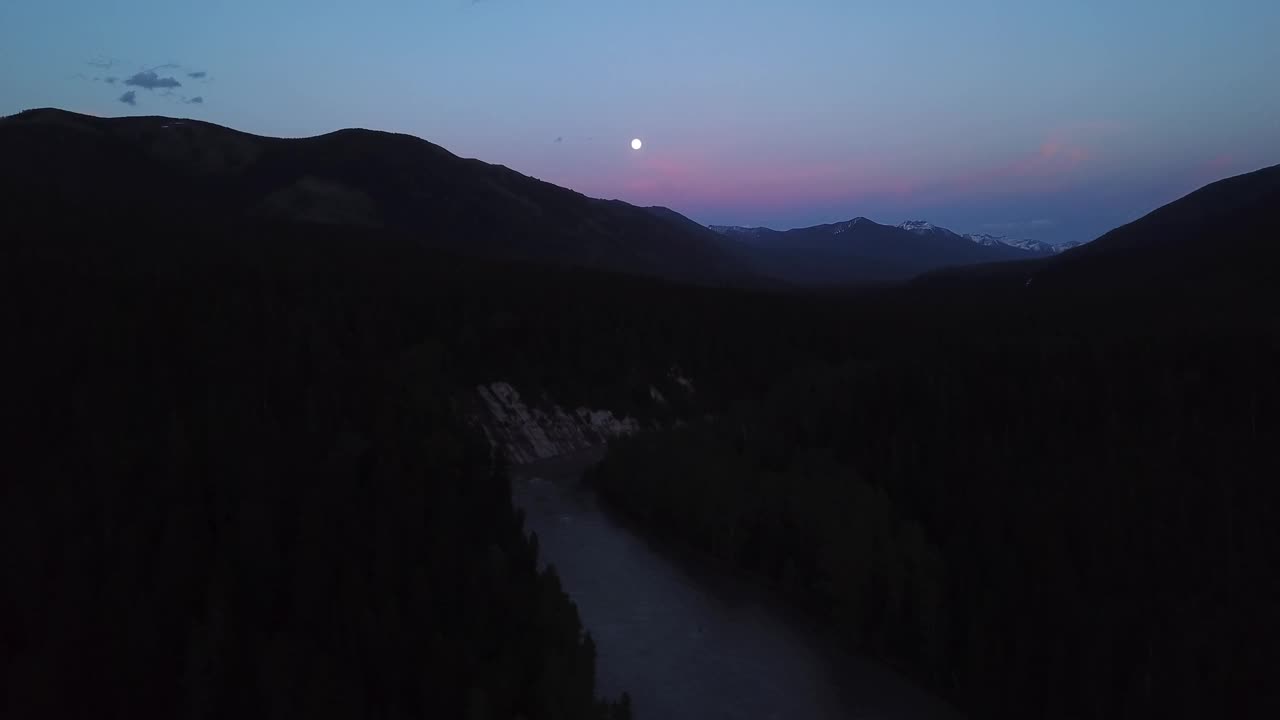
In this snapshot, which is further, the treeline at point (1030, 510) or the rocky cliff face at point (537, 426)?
the rocky cliff face at point (537, 426)

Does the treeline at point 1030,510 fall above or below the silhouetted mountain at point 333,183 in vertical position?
below

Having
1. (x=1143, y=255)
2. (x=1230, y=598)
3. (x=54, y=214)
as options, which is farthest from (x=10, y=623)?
(x=1143, y=255)

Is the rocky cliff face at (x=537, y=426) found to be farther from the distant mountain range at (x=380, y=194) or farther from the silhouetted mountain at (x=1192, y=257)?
the silhouetted mountain at (x=1192, y=257)

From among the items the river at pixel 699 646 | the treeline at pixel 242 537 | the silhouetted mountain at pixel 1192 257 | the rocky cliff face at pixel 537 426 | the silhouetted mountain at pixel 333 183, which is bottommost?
the river at pixel 699 646

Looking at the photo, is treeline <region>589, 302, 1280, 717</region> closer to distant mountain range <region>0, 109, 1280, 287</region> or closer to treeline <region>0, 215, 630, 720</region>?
treeline <region>0, 215, 630, 720</region>

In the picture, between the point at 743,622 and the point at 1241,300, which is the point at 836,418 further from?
the point at 1241,300

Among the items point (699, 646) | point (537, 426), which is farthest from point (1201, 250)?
point (699, 646)

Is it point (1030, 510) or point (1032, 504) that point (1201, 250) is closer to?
point (1032, 504)

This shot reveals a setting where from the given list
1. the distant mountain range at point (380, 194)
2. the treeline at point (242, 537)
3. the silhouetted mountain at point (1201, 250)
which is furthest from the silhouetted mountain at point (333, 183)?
the silhouetted mountain at point (1201, 250)

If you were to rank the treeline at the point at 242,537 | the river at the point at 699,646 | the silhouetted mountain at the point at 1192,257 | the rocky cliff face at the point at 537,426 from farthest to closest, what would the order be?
1. the silhouetted mountain at the point at 1192,257
2. the rocky cliff face at the point at 537,426
3. the river at the point at 699,646
4. the treeline at the point at 242,537
